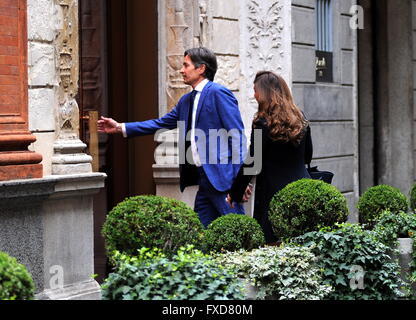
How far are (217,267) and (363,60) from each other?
13.9 meters

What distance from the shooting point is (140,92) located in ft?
39.7

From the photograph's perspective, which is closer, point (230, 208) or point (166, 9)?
point (230, 208)

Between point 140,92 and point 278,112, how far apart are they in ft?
11.9

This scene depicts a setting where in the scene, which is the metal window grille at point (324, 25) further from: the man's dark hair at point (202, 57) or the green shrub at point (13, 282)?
the green shrub at point (13, 282)

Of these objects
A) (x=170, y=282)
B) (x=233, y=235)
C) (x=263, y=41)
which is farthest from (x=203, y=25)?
Result: (x=170, y=282)

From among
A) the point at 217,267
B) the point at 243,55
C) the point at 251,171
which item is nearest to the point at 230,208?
the point at 251,171

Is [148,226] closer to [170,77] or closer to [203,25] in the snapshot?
[170,77]

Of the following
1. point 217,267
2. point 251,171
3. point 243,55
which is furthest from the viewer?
point 243,55

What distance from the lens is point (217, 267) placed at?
227 inches

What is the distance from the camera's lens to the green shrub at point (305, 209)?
8141mm

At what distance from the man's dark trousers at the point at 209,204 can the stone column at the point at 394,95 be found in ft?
34.7

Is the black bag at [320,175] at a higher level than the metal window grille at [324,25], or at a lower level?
lower

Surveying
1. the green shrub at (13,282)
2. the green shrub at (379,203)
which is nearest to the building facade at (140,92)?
the green shrub at (379,203)

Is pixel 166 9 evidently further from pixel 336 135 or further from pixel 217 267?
pixel 217 267
